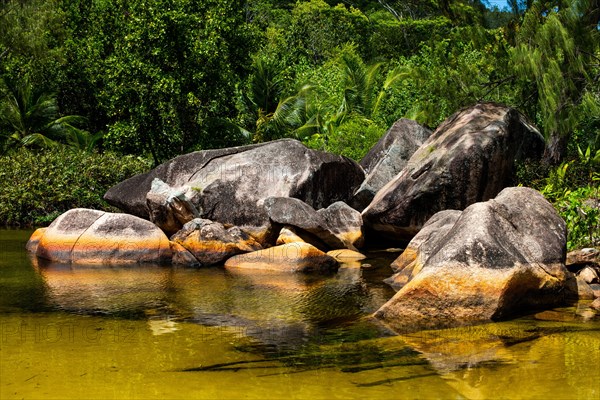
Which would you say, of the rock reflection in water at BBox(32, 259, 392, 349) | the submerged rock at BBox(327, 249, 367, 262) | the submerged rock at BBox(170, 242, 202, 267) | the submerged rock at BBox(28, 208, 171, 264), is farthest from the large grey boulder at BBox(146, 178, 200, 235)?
the submerged rock at BBox(327, 249, 367, 262)

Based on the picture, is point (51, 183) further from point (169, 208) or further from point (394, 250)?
point (394, 250)

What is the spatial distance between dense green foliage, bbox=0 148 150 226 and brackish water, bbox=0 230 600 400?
402 inches

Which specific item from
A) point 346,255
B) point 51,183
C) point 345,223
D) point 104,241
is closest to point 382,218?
point 345,223

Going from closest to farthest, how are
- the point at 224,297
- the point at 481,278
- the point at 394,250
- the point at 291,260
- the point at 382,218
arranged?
the point at 481,278 → the point at 224,297 → the point at 291,260 → the point at 382,218 → the point at 394,250

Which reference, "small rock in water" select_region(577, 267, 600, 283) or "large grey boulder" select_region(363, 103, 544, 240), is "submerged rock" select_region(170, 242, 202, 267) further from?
"small rock in water" select_region(577, 267, 600, 283)

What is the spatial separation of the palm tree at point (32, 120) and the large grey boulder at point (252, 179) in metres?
9.58

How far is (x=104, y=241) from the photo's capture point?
552 inches

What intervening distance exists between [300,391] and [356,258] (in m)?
8.61

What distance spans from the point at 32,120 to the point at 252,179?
1373 centimetres

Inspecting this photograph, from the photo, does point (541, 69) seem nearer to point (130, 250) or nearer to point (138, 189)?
point (130, 250)

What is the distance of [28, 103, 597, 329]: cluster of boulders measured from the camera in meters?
8.52

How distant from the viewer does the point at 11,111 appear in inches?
1025

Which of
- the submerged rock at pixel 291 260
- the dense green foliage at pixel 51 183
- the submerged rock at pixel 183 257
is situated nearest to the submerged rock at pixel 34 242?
the submerged rock at pixel 183 257

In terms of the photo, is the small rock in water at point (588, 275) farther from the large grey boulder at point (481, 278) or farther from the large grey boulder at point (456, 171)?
the large grey boulder at point (456, 171)
